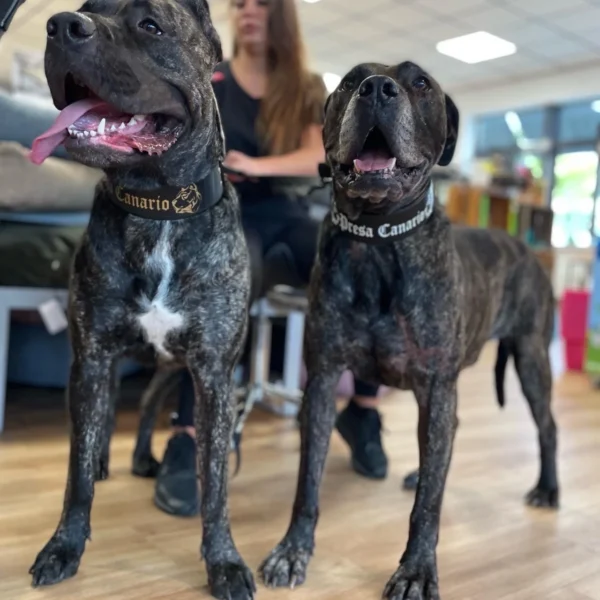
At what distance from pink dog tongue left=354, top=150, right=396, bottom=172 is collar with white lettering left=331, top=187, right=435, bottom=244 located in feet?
0.48

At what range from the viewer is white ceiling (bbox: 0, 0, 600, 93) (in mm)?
6943

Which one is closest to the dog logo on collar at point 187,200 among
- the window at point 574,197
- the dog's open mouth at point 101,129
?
the dog's open mouth at point 101,129

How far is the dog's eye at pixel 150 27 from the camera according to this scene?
1294mm

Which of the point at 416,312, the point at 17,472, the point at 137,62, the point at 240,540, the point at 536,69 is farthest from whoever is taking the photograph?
the point at 536,69

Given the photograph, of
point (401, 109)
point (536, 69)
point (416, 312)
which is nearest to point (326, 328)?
point (416, 312)

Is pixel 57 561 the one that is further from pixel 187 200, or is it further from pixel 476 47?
pixel 476 47

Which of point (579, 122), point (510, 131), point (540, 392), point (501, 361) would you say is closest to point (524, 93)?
point (579, 122)

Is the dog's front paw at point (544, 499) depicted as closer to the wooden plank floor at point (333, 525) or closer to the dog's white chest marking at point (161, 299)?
the wooden plank floor at point (333, 525)

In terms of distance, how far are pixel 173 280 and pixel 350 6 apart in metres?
6.68

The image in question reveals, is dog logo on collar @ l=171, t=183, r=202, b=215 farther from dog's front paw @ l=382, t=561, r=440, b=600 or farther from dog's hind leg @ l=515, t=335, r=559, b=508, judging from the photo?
dog's hind leg @ l=515, t=335, r=559, b=508

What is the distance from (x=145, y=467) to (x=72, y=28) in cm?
141

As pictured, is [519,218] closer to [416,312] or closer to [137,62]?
[416,312]

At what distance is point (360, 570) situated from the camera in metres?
1.61

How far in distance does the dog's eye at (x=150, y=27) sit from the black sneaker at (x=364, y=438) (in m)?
1.53
